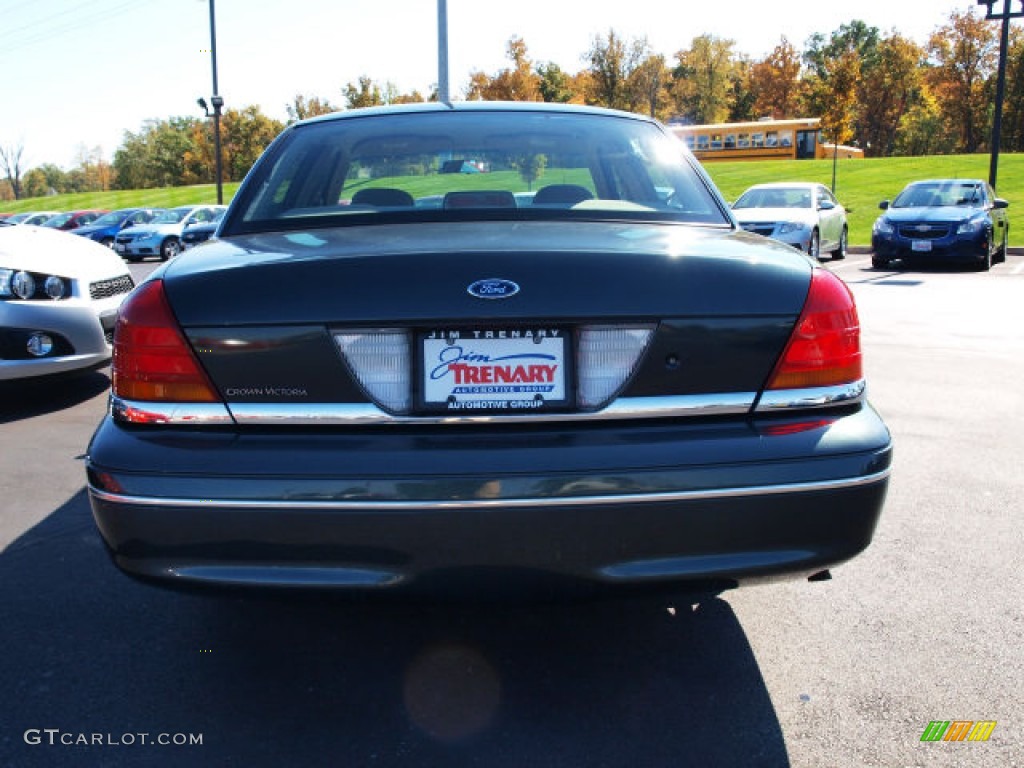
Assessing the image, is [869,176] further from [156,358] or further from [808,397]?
[156,358]

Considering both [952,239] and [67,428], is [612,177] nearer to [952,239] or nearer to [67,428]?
[67,428]

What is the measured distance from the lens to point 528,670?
2.58 metres

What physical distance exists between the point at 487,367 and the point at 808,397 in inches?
30.3

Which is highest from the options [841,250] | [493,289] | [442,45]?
[442,45]

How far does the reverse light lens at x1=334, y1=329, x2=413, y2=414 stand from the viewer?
6.80 feet

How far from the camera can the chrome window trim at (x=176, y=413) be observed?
2098 mm

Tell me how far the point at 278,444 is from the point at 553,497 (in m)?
0.62

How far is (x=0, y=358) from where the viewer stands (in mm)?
5445

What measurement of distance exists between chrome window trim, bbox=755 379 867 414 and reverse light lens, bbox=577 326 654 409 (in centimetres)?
32

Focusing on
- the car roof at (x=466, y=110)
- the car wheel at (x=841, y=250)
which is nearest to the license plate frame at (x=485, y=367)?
the car roof at (x=466, y=110)

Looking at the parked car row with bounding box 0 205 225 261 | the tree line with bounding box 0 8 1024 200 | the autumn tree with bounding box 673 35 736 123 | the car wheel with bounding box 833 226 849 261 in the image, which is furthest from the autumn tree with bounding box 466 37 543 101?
the car wheel with bounding box 833 226 849 261

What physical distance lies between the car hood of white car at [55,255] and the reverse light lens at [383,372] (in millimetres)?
4399

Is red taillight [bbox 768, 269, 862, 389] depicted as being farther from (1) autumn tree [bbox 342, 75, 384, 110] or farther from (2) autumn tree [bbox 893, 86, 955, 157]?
(2) autumn tree [bbox 893, 86, 955, 157]

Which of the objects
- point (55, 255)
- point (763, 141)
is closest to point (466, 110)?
point (55, 255)
